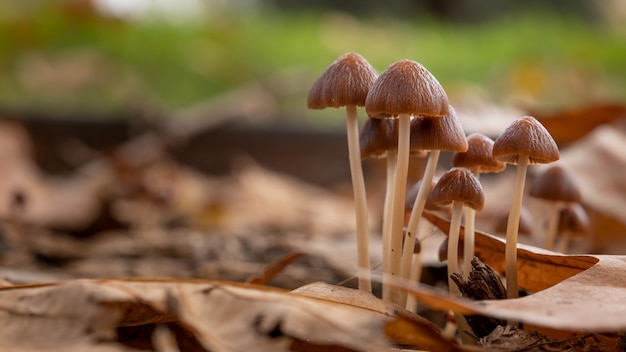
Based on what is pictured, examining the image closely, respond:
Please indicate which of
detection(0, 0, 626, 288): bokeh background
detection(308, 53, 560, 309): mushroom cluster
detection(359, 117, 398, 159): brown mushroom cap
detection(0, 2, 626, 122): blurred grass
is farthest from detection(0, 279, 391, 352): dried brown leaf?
detection(0, 2, 626, 122): blurred grass

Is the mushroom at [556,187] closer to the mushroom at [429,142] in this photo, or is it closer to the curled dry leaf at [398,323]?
the mushroom at [429,142]

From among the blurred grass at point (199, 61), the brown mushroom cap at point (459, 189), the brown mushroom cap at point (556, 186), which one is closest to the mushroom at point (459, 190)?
the brown mushroom cap at point (459, 189)

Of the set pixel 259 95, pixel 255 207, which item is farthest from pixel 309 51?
pixel 255 207

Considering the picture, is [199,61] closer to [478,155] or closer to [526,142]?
[478,155]

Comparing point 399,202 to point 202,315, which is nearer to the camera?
point 202,315

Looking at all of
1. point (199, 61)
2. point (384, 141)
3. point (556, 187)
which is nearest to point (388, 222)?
point (384, 141)

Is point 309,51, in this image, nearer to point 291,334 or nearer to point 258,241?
point 258,241

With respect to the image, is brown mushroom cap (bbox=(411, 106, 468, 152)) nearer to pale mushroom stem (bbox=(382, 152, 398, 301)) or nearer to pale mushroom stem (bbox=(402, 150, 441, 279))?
pale mushroom stem (bbox=(402, 150, 441, 279))
